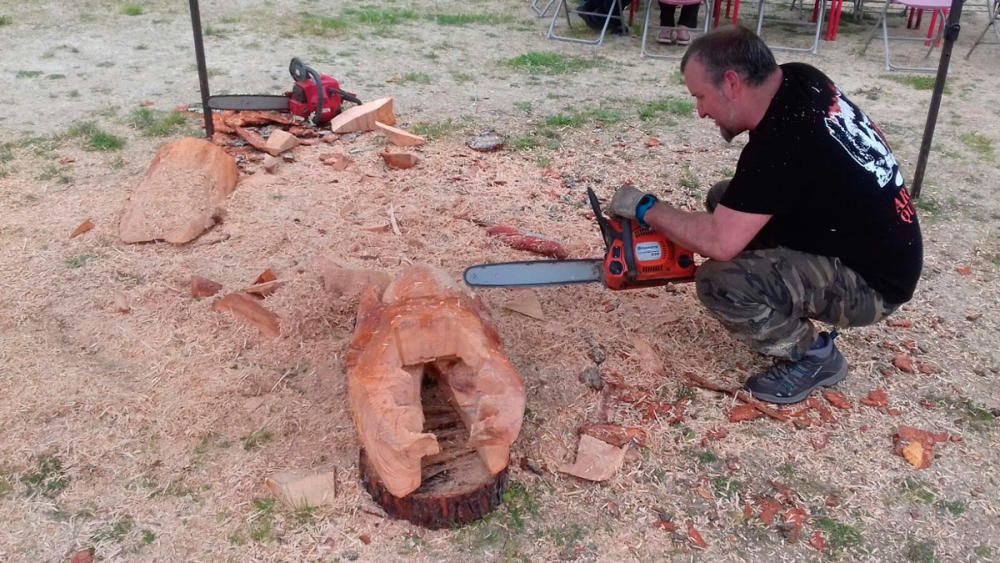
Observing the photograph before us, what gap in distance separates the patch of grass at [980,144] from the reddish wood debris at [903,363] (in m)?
2.96

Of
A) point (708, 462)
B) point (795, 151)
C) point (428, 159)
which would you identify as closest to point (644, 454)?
point (708, 462)

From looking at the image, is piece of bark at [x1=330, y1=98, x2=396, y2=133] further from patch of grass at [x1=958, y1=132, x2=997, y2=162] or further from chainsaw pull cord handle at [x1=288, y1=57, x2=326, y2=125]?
patch of grass at [x1=958, y1=132, x2=997, y2=162]

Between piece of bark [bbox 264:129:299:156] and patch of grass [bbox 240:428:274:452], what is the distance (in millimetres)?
2684

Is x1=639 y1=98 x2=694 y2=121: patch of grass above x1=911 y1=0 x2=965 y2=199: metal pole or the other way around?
the other way around

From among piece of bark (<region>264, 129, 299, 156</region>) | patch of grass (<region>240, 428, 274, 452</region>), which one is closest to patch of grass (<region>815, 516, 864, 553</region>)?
patch of grass (<region>240, 428, 274, 452</region>)

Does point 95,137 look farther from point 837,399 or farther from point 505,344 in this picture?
point 837,399

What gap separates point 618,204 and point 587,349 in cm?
72

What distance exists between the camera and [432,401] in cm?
271

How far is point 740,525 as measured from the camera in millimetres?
2547

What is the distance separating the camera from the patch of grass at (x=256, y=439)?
2.79 meters

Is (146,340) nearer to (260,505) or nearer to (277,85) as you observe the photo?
(260,505)

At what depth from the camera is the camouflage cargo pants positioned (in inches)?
114

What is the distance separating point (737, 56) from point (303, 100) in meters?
3.66

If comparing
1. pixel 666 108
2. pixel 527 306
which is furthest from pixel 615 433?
pixel 666 108
